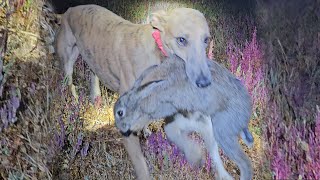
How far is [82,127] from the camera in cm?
152

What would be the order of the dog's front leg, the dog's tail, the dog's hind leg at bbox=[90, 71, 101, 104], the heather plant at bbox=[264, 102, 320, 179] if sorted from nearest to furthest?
the heather plant at bbox=[264, 102, 320, 179]
the dog's tail
the dog's front leg
the dog's hind leg at bbox=[90, 71, 101, 104]

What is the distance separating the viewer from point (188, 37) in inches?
49.6

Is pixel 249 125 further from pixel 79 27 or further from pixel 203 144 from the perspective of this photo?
pixel 79 27

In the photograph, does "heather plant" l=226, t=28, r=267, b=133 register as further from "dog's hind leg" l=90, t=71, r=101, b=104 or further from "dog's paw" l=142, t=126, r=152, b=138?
"dog's hind leg" l=90, t=71, r=101, b=104

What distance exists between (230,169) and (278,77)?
0.27 m

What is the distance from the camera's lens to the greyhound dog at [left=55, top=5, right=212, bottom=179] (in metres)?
Answer: 1.26

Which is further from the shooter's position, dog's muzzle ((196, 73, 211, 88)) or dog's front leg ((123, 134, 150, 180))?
dog's front leg ((123, 134, 150, 180))

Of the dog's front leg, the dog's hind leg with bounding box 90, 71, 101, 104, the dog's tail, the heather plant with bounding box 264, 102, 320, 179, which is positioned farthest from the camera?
the dog's hind leg with bounding box 90, 71, 101, 104

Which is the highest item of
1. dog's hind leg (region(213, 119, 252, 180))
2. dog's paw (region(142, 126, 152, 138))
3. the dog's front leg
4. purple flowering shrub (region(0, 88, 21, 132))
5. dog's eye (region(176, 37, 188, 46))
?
dog's eye (region(176, 37, 188, 46))

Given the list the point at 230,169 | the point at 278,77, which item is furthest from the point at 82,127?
the point at 278,77

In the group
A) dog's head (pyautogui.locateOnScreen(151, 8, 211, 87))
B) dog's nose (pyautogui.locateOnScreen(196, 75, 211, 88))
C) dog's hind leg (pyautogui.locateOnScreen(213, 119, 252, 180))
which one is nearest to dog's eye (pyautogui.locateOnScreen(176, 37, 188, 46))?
dog's head (pyautogui.locateOnScreen(151, 8, 211, 87))

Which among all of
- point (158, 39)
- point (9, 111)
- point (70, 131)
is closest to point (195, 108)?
point (158, 39)

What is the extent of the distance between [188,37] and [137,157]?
15.3 inches

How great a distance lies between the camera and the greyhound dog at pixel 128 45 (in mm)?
1258
